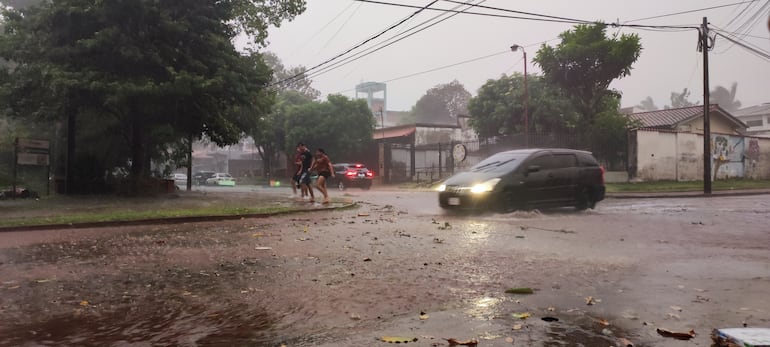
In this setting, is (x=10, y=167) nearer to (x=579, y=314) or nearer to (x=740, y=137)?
(x=579, y=314)

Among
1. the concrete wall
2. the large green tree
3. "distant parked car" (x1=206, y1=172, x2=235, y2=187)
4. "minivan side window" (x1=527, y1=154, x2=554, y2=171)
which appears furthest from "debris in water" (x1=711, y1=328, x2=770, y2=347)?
"distant parked car" (x1=206, y1=172, x2=235, y2=187)

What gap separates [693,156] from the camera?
27.2 m

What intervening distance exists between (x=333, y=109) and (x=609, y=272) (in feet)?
114

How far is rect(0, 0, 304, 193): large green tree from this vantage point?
49.1 ft

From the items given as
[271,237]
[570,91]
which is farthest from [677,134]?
[271,237]

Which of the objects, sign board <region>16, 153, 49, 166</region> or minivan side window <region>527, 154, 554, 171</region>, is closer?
minivan side window <region>527, 154, 554, 171</region>

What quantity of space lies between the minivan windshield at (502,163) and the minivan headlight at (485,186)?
480mm

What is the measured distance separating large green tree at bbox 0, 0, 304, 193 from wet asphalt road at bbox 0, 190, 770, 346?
7.53m

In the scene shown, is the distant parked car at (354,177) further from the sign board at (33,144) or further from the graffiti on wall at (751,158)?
the graffiti on wall at (751,158)

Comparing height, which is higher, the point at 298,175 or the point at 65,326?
the point at 298,175

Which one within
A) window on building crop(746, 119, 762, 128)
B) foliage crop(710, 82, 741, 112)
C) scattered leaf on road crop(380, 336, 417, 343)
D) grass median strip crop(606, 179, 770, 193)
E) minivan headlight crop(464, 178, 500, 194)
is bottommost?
scattered leaf on road crop(380, 336, 417, 343)

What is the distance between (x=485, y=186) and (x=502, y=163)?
42.3 inches

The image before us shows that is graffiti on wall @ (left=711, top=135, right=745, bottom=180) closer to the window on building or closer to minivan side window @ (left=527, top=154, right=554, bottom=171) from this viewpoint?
minivan side window @ (left=527, top=154, right=554, bottom=171)

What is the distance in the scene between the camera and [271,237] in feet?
26.1
